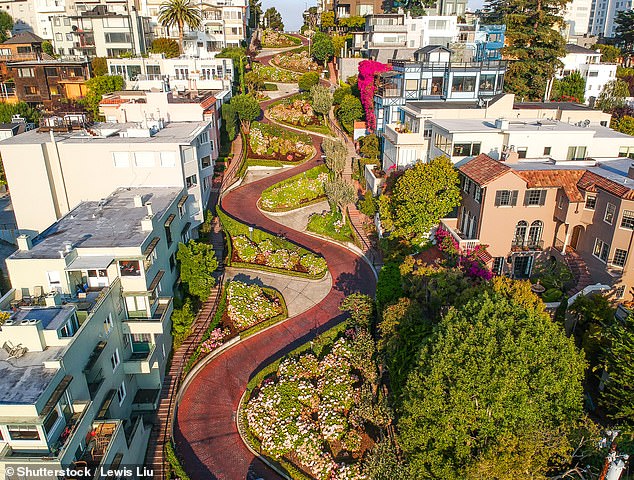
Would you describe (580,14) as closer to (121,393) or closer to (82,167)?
(82,167)

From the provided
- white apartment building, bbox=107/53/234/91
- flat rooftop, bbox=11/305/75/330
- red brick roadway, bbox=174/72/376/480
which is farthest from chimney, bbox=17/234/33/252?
white apartment building, bbox=107/53/234/91

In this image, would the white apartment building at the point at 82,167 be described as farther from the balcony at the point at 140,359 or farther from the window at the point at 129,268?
the balcony at the point at 140,359

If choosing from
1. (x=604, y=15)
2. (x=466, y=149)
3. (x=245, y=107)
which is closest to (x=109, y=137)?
(x=245, y=107)

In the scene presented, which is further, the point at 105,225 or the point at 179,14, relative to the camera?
the point at 179,14

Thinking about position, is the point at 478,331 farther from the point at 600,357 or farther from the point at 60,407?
the point at 60,407

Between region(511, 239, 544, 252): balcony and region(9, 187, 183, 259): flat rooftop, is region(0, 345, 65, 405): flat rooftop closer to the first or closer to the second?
region(9, 187, 183, 259): flat rooftop
